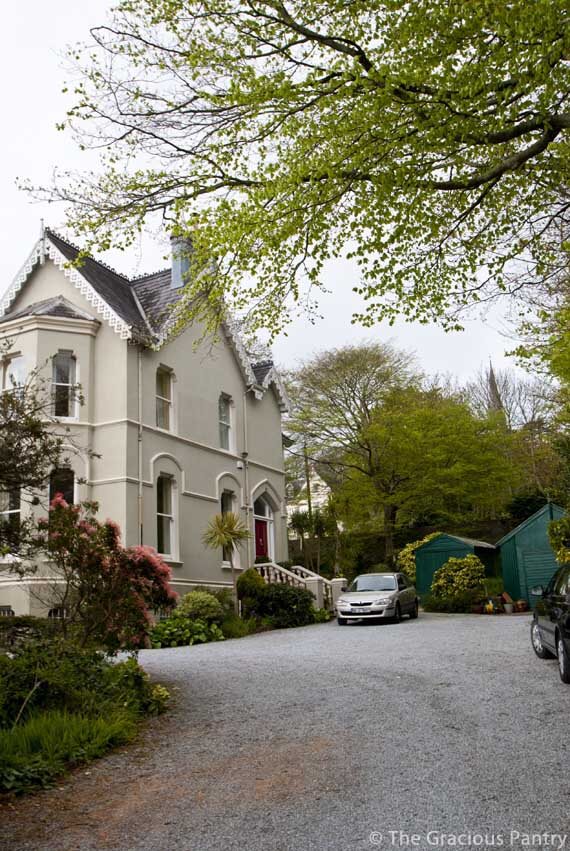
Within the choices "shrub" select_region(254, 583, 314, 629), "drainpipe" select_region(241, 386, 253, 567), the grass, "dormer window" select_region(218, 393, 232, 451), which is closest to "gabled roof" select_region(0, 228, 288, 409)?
"dormer window" select_region(218, 393, 232, 451)

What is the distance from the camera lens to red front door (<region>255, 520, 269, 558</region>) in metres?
26.7

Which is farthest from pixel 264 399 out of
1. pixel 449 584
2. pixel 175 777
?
pixel 175 777

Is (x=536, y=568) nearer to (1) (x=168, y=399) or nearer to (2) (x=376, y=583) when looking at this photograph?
Answer: (2) (x=376, y=583)

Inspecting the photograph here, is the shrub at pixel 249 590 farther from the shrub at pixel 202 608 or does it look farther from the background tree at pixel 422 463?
the background tree at pixel 422 463

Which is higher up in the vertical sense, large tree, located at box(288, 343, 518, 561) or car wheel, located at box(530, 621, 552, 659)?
large tree, located at box(288, 343, 518, 561)

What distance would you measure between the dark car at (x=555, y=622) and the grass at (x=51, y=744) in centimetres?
548

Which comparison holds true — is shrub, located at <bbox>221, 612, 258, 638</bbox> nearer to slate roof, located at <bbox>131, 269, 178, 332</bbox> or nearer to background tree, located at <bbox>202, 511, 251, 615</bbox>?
background tree, located at <bbox>202, 511, 251, 615</bbox>

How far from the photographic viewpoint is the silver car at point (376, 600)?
20078 mm

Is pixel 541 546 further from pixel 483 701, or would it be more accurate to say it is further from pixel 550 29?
pixel 550 29

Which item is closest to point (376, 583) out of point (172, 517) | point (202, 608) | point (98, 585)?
point (202, 608)

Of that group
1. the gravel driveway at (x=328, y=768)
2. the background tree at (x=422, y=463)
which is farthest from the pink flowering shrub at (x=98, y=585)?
the background tree at (x=422, y=463)

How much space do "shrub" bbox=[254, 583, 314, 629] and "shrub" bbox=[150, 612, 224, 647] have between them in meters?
3.22

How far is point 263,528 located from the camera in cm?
2752

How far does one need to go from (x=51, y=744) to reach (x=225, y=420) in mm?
19870
